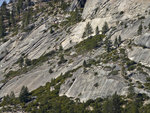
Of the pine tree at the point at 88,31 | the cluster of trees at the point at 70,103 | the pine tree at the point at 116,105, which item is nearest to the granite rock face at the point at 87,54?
Answer: the pine tree at the point at 88,31

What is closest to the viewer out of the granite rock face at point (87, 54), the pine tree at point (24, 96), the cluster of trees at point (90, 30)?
the granite rock face at point (87, 54)

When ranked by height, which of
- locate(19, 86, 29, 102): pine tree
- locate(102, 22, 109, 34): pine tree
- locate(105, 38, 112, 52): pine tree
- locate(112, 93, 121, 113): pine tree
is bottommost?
locate(19, 86, 29, 102): pine tree

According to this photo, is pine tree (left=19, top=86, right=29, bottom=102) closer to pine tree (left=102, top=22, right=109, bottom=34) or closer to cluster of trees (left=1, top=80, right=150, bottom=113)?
cluster of trees (left=1, top=80, right=150, bottom=113)

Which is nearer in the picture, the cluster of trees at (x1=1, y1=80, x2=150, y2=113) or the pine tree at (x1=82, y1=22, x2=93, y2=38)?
the cluster of trees at (x1=1, y1=80, x2=150, y2=113)

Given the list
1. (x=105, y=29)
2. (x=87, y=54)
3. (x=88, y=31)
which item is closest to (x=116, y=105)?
(x=87, y=54)

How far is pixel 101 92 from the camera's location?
80.5 metres

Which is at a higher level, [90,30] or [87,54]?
[90,30]

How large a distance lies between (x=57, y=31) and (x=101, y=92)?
59627mm

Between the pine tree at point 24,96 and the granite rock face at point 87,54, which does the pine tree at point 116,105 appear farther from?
the pine tree at point 24,96

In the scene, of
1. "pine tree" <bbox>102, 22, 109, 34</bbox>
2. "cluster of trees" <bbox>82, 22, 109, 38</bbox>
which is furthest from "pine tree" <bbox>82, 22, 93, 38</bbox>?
"pine tree" <bbox>102, 22, 109, 34</bbox>

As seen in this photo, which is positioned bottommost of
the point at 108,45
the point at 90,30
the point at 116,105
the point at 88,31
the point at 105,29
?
the point at 116,105

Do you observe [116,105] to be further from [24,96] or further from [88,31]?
[88,31]

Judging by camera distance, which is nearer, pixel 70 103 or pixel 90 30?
pixel 70 103

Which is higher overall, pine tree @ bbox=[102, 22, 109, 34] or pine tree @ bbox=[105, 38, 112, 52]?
pine tree @ bbox=[102, 22, 109, 34]
